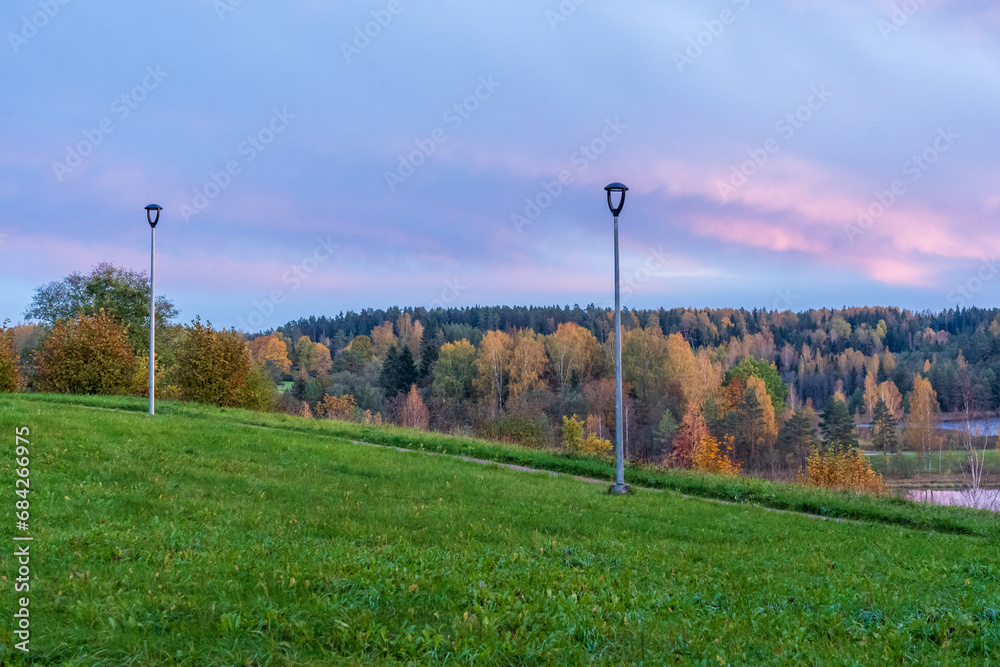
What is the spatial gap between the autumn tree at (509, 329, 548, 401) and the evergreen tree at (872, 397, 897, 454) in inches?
1699

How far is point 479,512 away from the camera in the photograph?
11.0 metres

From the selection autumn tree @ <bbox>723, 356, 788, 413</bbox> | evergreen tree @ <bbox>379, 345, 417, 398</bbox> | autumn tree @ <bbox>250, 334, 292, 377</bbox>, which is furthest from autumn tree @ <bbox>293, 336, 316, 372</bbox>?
Answer: autumn tree @ <bbox>723, 356, 788, 413</bbox>

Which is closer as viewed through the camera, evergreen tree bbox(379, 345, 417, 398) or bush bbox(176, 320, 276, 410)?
bush bbox(176, 320, 276, 410)

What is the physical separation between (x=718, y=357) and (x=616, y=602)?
110605 millimetres

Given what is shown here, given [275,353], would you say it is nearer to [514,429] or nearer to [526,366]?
[526,366]

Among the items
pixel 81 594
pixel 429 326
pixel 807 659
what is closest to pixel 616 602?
pixel 807 659

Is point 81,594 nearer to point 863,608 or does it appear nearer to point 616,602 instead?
point 616,602

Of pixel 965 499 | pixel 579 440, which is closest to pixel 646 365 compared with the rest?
pixel 579 440

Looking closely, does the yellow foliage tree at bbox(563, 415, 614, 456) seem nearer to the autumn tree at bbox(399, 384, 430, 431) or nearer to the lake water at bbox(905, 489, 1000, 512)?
the autumn tree at bbox(399, 384, 430, 431)

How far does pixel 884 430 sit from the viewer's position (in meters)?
79.1

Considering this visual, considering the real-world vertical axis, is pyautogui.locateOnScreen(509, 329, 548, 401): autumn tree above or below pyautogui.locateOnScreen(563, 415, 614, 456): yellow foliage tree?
above

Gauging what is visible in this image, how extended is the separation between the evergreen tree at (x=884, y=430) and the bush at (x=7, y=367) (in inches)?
3371

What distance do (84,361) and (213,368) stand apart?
637 cm

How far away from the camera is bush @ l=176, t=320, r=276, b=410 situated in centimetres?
3241
